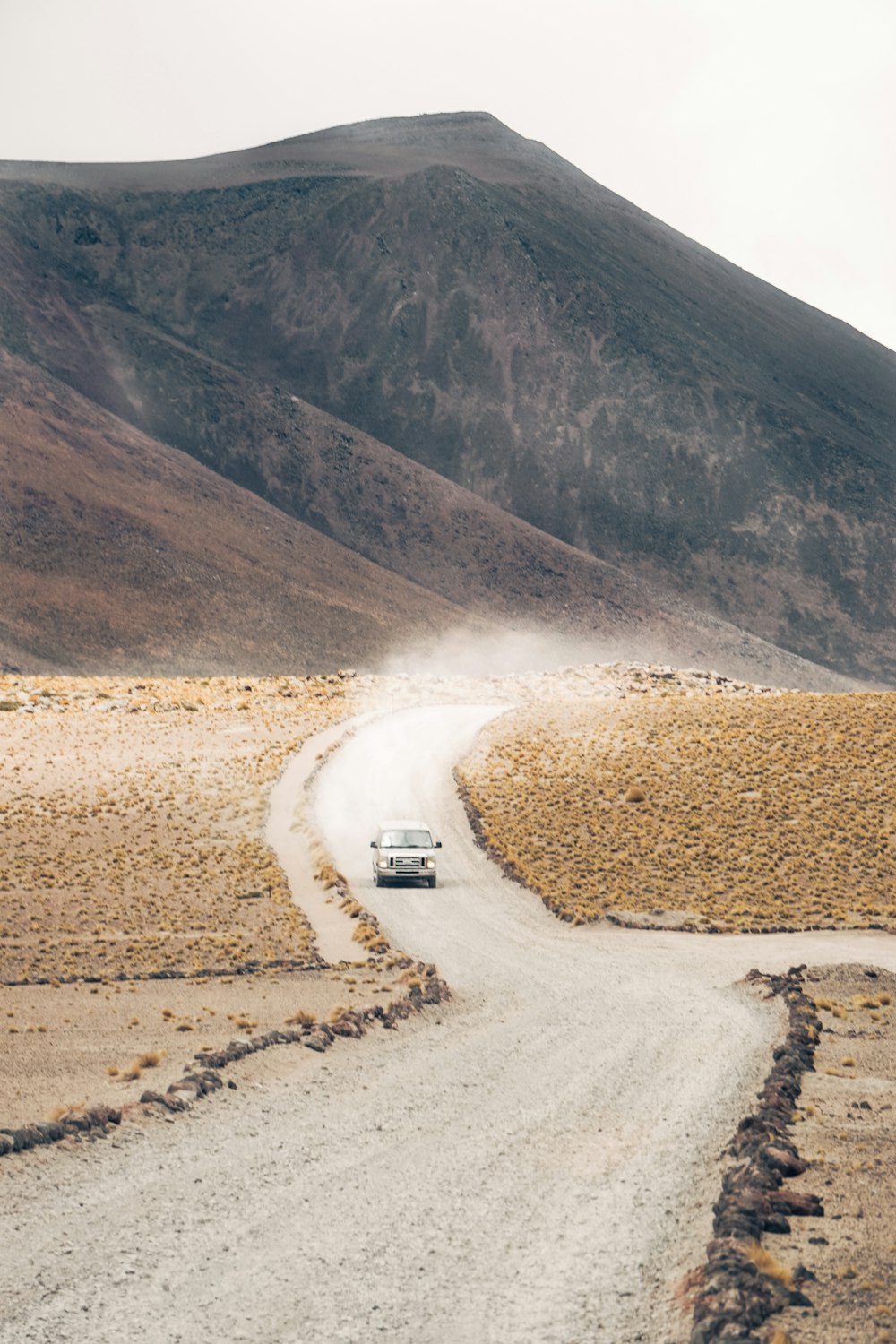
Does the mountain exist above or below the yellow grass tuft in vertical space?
above

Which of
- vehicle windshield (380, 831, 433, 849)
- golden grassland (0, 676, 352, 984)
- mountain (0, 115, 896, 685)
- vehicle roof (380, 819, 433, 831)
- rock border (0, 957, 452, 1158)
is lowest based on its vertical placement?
golden grassland (0, 676, 352, 984)

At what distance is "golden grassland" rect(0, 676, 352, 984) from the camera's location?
1214 inches

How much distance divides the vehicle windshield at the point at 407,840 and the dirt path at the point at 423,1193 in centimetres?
1296

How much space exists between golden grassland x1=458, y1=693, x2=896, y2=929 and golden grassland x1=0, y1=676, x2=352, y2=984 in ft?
26.8

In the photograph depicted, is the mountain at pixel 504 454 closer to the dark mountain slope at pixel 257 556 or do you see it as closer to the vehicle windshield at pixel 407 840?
the dark mountain slope at pixel 257 556

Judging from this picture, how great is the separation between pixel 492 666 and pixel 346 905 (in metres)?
96.9

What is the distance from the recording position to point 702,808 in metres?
46.7

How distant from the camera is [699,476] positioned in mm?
186625

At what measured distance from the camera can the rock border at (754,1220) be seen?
1085cm

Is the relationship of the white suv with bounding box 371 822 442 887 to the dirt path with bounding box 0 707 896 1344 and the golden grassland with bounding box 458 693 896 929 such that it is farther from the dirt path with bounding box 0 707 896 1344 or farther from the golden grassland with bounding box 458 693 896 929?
the dirt path with bounding box 0 707 896 1344

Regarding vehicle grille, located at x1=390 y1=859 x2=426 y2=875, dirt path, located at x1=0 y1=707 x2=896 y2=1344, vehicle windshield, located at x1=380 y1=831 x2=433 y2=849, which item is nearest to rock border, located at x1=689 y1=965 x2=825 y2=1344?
dirt path, located at x1=0 y1=707 x2=896 y2=1344

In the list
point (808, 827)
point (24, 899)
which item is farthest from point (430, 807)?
point (24, 899)

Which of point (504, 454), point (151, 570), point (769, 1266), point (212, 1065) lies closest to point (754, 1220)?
point (769, 1266)

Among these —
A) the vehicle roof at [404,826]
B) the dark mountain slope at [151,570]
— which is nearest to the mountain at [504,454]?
the dark mountain slope at [151,570]
